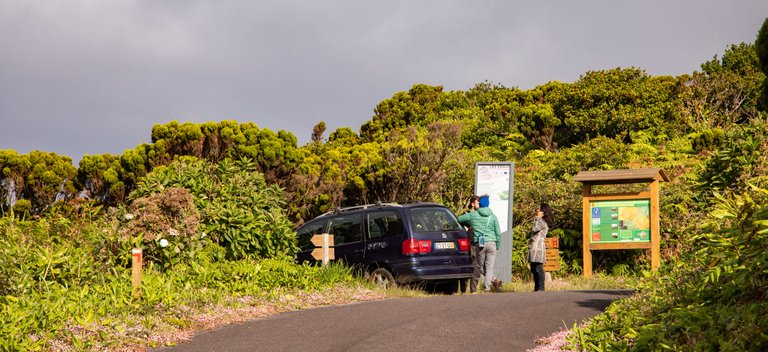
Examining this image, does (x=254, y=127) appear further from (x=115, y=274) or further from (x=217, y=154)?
(x=115, y=274)

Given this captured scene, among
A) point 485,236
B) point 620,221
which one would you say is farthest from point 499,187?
point 485,236

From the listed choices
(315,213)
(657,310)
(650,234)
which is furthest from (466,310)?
(315,213)

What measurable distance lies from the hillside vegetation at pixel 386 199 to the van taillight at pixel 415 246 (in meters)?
1.16

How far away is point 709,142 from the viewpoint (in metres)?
27.0

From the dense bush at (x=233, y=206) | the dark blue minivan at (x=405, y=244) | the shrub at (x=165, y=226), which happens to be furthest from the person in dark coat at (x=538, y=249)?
the shrub at (x=165, y=226)

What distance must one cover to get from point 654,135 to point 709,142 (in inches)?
138

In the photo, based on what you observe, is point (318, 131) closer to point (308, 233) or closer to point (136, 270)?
point (308, 233)

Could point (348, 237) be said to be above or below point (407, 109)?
below

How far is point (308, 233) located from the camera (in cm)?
1761

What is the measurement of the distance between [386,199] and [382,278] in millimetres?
9726

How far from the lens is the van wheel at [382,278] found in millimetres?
15719

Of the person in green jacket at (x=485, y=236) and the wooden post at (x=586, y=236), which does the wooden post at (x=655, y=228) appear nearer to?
the wooden post at (x=586, y=236)

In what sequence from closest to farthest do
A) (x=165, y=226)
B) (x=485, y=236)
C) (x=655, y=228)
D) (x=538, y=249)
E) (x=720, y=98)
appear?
(x=165, y=226), (x=485, y=236), (x=538, y=249), (x=655, y=228), (x=720, y=98)

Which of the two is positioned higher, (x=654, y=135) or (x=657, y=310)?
(x=654, y=135)
